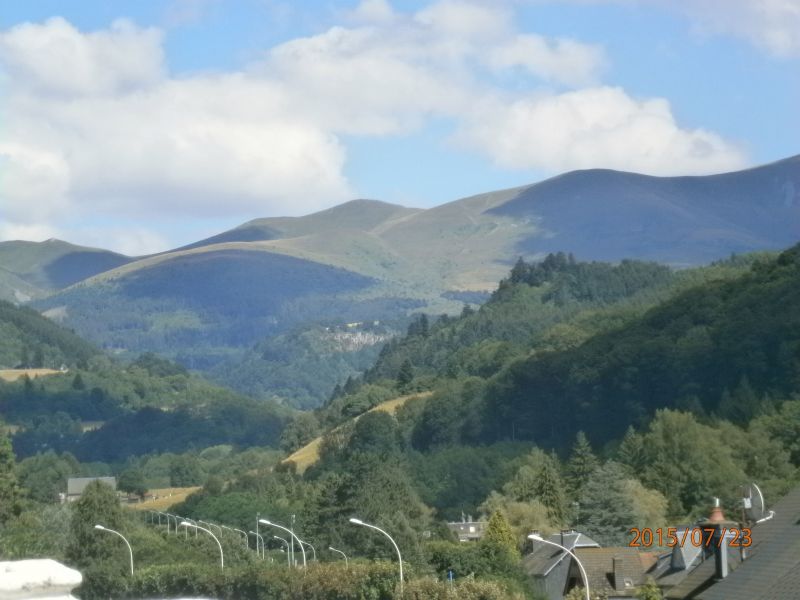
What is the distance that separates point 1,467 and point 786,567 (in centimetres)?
12071

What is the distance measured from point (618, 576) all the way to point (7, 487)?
75657 millimetres

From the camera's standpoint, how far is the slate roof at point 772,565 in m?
31.3

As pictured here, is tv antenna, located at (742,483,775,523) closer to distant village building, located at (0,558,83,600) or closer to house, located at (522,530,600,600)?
house, located at (522,530,600,600)

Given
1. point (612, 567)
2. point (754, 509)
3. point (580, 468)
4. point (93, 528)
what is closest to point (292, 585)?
point (612, 567)

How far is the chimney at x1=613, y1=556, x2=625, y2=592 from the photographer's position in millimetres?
73125

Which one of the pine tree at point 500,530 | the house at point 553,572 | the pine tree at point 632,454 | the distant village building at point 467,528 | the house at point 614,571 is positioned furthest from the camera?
the distant village building at point 467,528

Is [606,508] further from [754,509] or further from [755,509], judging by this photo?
[754,509]

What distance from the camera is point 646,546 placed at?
271ft

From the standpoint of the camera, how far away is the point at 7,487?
450 feet

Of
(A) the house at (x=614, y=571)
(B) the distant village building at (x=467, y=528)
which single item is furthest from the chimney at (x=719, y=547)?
(B) the distant village building at (x=467, y=528)

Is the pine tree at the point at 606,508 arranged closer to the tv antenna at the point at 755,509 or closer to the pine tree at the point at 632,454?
the pine tree at the point at 632,454

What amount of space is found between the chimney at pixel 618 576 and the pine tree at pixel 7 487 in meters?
68.4

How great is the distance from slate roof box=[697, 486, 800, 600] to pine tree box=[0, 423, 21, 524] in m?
101

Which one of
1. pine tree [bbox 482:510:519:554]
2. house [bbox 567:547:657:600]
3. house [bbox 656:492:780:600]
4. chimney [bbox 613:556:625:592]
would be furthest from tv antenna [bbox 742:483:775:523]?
pine tree [bbox 482:510:519:554]
